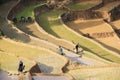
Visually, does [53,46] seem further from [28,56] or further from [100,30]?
[100,30]

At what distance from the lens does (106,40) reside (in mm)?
64312

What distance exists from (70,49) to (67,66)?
10494 mm

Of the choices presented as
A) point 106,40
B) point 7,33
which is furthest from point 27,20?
point 106,40

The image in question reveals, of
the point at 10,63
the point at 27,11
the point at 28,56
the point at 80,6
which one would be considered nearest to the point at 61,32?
the point at 27,11

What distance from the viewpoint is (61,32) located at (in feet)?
208

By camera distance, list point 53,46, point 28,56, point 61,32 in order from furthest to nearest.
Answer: point 61,32, point 53,46, point 28,56

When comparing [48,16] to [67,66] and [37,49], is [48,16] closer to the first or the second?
[37,49]

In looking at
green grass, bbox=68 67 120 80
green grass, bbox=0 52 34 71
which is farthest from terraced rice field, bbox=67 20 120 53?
green grass, bbox=0 52 34 71

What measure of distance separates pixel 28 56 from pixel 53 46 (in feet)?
23.1

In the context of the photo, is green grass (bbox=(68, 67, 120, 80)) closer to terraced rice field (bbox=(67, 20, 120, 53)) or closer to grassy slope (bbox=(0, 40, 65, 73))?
grassy slope (bbox=(0, 40, 65, 73))

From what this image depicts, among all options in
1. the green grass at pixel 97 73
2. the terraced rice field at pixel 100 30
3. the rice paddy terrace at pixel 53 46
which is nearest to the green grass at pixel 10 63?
the rice paddy terrace at pixel 53 46

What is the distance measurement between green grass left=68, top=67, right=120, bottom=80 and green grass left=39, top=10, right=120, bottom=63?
967 centimetres

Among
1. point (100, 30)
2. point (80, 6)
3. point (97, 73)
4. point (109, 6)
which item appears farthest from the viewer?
point (80, 6)

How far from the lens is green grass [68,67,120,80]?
38.7 metres
